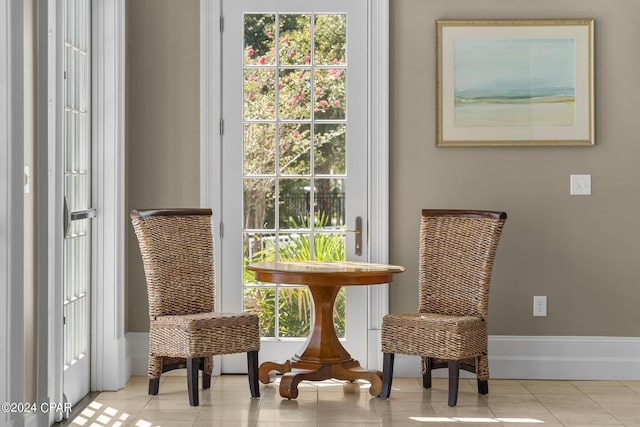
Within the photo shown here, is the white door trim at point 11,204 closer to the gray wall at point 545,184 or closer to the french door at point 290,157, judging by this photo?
the french door at point 290,157

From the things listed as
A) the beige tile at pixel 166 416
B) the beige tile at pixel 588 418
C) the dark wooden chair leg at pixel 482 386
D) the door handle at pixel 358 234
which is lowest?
the beige tile at pixel 588 418

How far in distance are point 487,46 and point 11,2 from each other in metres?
2.75

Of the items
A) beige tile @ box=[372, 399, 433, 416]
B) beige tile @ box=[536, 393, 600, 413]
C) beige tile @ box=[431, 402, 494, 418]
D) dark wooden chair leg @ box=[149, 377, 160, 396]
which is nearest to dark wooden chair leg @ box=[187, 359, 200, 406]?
dark wooden chair leg @ box=[149, 377, 160, 396]

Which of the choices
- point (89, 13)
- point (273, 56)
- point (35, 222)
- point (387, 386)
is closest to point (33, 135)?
point (35, 222)

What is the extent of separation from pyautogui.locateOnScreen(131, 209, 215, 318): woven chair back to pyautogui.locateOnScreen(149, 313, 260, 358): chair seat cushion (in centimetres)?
15

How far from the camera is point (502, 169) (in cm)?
504

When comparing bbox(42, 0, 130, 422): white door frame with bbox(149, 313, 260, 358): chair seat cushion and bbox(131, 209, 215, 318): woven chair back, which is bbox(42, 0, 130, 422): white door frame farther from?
bbox(149, 313, 260, 358): chair seat cushion

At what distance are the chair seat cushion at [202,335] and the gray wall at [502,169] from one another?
28.1 inches

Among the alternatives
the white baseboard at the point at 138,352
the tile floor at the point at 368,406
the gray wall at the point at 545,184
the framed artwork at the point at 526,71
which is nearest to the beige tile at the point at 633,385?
the tile floor at the point at 368,406

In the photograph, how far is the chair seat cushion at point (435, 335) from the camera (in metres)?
4.36

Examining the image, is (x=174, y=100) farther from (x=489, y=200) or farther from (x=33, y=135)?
(x=489, y=200)

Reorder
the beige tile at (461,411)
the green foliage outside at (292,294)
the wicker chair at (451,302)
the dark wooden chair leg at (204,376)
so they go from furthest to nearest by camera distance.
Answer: the green foliage outside at (292,294) → the dark wooden chair leg at (204,376) → the wicker chair at (451,302) → the beige tile at (461,411)

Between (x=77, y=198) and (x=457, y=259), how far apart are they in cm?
205

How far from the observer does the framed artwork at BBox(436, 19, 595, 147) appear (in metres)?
4.98
